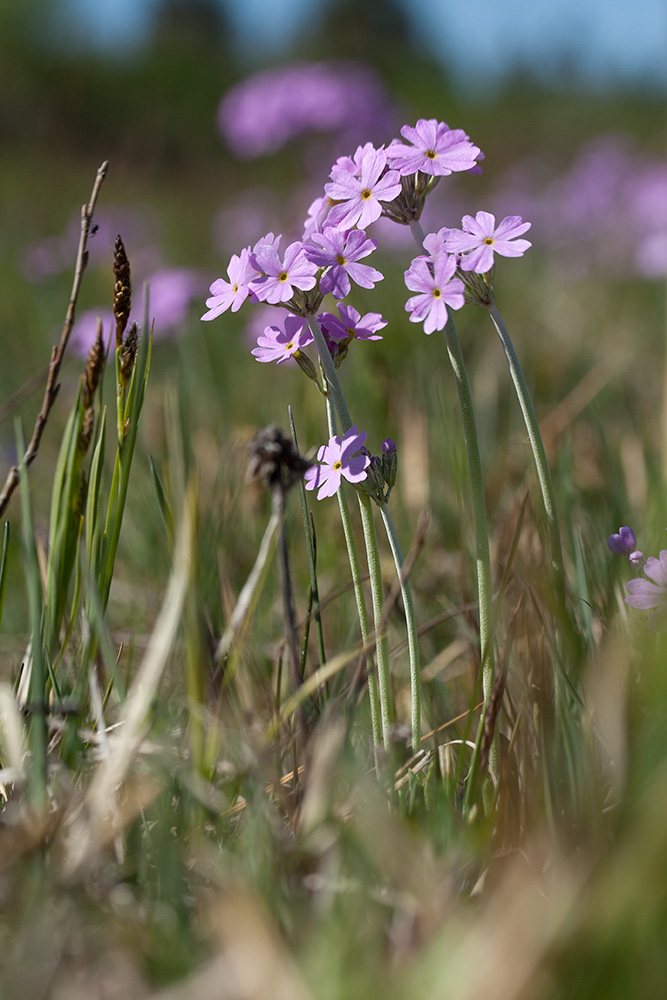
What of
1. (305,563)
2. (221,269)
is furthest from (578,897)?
(221,269)

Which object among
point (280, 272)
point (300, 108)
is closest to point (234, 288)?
point (280, 272)

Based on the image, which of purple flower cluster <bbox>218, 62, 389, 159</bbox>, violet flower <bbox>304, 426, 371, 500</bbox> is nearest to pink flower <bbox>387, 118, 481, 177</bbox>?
violet flower <bbox>304, 426, 371, 500</bbox>

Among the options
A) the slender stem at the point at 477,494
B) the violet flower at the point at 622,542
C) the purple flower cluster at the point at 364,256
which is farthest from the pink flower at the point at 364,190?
the violet flower at the point at 622,542

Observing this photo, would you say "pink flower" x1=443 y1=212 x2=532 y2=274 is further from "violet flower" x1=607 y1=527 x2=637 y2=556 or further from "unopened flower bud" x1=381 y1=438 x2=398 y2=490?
"violet flower" x1=607 y1=527 x2=637 y2=556

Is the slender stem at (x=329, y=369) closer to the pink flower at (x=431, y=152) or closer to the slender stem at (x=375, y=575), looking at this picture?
the slender stem at (x=375, y=575)

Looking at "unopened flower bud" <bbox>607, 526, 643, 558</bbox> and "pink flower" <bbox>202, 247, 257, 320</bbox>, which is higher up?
"pink flower" <bbox>202, 247, 257, 320</bbox>

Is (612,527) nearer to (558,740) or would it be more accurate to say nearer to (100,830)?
(558,740)

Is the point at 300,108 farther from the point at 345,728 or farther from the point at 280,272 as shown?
the point at 345,728
